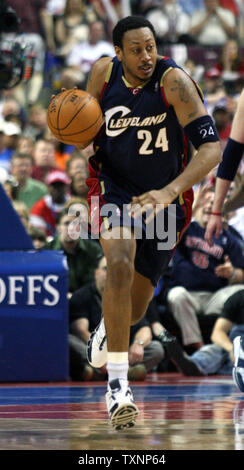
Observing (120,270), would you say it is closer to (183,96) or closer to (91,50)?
(183,96)

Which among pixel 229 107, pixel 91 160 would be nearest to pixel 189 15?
pixel 229 107

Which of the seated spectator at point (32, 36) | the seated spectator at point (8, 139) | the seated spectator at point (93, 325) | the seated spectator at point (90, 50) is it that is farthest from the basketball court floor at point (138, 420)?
the seated spectator at point (32, 36)

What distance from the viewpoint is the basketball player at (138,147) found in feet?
16.8

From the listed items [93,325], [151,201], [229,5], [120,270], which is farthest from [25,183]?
[229,5]

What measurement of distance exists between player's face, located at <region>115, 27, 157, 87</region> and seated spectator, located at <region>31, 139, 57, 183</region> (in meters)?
6.76

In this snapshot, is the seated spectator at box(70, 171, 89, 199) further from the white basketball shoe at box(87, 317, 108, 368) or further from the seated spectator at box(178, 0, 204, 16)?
the seated spectator at box(178, 0, 204, 16)

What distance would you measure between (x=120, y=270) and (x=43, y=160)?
745 centimetres

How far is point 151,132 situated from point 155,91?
238 mm

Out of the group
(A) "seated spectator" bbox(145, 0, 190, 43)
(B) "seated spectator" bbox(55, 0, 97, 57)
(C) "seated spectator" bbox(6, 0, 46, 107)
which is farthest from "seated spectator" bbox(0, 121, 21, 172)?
(A) "seated spectator" bbox(145, 0, 190, 43)

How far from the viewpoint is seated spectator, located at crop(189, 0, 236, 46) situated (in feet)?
54.9

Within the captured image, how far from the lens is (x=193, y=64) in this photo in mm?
15086

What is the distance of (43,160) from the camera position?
12.3 metres

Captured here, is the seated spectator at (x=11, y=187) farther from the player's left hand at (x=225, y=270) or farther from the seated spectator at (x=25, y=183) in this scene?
the player's left hand at (x=225, y=270)
